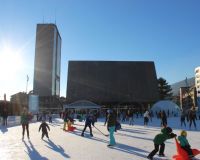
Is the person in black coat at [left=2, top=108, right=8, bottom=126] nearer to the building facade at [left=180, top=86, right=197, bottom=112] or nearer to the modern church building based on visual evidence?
the building facade at [left=180, top=86, right=197, bottom=112]

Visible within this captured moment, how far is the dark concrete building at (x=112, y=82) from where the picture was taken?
237 ft

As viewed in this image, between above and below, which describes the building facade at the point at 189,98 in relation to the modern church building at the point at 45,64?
below

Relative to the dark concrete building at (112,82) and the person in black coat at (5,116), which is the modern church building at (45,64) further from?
the person in black coat at (5,116)

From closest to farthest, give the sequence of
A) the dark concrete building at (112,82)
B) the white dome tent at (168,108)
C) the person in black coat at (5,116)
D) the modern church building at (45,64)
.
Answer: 1. the person in black coat at (5,116)
2. the white dome tent at (168,108)
3. the dark concrete building at (112,82)
4. the modern church building at (45,64)

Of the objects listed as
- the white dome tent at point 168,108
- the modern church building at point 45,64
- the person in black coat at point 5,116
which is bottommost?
the person in black coat at point 5,116

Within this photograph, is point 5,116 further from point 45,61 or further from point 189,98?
point 45,61

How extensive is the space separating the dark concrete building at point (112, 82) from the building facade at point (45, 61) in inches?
1330

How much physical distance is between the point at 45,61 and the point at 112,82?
39883mm

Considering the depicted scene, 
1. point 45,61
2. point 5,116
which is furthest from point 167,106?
point 45,61

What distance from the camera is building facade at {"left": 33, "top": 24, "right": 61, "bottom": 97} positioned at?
352 ft

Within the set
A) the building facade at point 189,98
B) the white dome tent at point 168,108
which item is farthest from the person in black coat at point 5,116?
the building facade at point 189,98

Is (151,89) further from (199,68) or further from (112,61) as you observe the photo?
(199,68)

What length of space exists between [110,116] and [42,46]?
323ft

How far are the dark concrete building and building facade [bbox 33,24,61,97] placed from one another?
33780 millimetres
